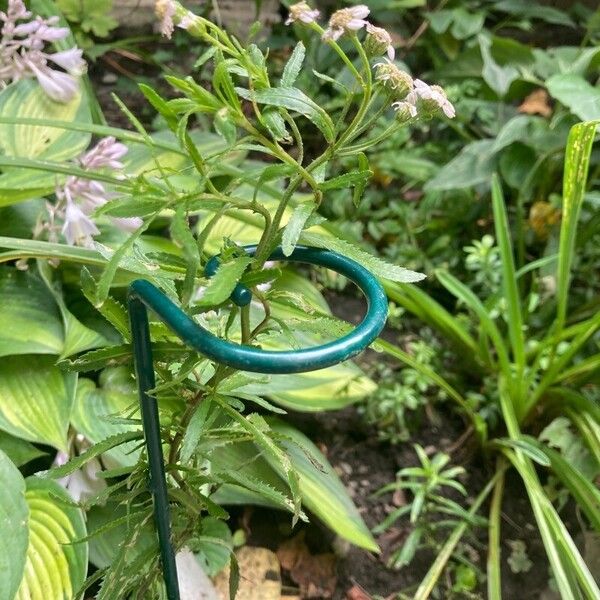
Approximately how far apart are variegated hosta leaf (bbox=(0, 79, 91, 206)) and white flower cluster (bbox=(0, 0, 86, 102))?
0.08ft

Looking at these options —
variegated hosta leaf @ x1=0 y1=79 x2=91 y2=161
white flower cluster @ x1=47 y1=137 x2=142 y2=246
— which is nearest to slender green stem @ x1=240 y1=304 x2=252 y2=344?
white flower cluster @ x1=47 y1=137 x2=142 y2=246

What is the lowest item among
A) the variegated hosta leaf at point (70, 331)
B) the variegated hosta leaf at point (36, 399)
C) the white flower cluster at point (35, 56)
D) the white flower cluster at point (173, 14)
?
the variegated hosta leaf at point (36, 399)

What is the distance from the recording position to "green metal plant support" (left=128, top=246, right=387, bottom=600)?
42 centimetres

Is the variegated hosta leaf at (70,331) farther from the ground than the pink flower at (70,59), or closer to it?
closer to it

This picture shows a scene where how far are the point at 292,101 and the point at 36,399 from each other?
71cm

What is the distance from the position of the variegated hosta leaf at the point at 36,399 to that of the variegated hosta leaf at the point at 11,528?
0.09m

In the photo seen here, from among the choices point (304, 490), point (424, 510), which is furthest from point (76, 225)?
point (424, 510)

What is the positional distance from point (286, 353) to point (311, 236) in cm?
11

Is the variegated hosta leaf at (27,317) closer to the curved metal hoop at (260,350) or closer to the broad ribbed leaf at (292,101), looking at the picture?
the curved metal hoop at (260,350)

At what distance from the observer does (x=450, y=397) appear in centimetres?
137

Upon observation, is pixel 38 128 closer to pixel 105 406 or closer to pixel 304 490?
pixel 105 406

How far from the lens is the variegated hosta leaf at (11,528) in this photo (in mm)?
750

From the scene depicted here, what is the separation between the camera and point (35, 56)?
1.20 meters

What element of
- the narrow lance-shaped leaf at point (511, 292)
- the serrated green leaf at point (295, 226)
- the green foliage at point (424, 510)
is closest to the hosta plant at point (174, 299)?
the serrated green leaf at point (295, 226)
